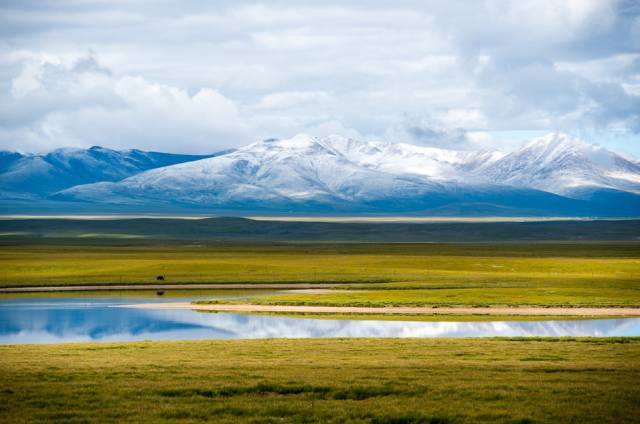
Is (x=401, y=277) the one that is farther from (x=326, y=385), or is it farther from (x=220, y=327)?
(x=326, y=385)

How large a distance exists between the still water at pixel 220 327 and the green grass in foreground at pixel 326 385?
1098 cm

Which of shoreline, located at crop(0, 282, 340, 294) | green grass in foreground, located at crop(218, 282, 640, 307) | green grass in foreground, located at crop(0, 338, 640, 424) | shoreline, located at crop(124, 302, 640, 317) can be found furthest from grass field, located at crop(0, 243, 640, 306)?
green grass in foreground, located at crop(0, 338, 640, 424)

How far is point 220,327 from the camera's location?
151 feet

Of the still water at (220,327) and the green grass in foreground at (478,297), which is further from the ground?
the green grass in foreground at (478,297)

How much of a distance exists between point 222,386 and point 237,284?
5568cm

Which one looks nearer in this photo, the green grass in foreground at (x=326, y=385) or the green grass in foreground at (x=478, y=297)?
the green grass in foreground at (x=326, y=385)

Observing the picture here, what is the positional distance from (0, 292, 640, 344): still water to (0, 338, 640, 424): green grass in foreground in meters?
11.0

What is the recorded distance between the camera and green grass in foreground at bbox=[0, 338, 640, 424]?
62.6 feet

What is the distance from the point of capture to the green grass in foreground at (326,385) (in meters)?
19.1

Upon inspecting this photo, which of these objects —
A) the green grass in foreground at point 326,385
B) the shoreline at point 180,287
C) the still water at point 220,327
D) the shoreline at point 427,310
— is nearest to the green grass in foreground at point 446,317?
the shoreline at point 427,310

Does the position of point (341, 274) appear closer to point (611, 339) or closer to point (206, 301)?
point (206, 301)

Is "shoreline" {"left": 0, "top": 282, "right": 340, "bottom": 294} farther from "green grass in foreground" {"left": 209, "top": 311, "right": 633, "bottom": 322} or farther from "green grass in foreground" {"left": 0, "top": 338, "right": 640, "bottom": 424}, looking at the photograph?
"green grass in foreground" {"left": 0, "top": 338, "right": 640, "bottom": 424}

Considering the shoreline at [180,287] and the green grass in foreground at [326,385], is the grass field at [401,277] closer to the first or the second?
the shoreline at [180,287]

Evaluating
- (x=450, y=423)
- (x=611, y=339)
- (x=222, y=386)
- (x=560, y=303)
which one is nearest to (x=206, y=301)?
(x=560, y=303)
